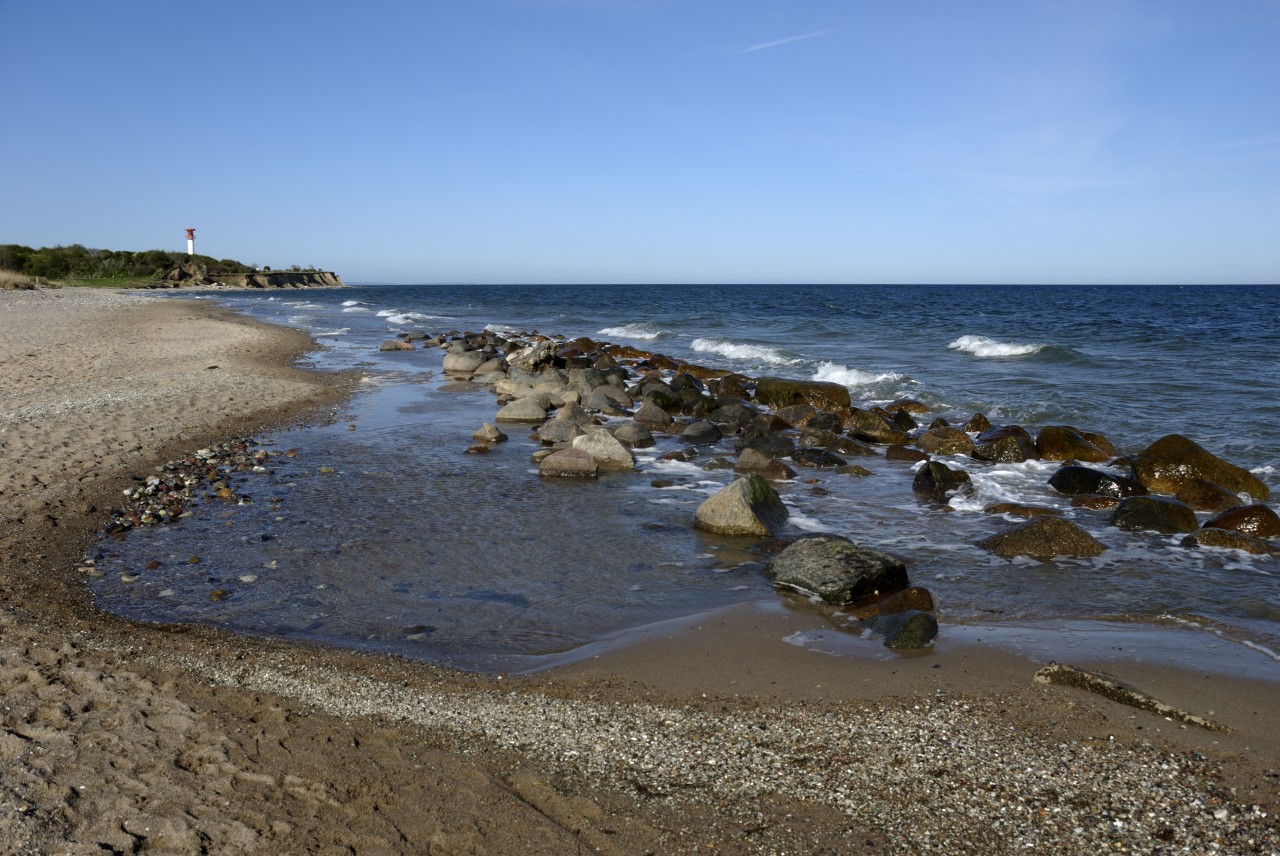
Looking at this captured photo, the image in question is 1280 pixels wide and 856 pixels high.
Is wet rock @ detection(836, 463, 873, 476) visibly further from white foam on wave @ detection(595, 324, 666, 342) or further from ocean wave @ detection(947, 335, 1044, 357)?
white foam on wave @ detection(595, 324, 666, 342)

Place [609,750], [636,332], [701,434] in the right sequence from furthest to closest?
[636,332] → [701,434] → [609,750]

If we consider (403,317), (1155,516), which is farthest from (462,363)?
(403,317)

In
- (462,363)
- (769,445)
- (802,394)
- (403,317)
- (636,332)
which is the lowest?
(769,445)

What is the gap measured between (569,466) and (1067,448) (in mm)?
7303

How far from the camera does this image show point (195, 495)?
9.05m

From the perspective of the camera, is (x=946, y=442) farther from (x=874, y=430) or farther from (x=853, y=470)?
(x=853, y=470)

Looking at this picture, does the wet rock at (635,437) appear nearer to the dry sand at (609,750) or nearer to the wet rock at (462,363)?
the dry sand at (609,750)

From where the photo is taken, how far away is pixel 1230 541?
26.6ft

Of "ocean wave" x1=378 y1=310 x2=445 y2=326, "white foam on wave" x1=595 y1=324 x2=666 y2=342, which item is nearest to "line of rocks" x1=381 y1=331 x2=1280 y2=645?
"white foam on wave" x1=595 y1=324 x2=666 y2=342

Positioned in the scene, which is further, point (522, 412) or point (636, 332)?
point (636, 332)

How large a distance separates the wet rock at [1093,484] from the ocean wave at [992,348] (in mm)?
16928

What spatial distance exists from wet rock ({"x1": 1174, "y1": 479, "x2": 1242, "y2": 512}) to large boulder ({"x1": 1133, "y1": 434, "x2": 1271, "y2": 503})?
0.24 metres

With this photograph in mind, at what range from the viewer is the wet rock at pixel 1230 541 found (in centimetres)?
795

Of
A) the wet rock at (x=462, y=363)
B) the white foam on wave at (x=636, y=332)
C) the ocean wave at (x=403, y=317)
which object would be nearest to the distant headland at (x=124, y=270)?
the ocean wave at (x=403, y=317)
